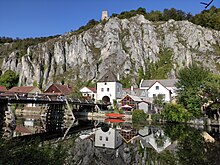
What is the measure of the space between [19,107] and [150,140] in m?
46.8

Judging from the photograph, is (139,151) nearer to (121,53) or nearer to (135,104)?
(135,104)

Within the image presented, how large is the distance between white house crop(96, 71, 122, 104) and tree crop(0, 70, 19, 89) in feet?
141

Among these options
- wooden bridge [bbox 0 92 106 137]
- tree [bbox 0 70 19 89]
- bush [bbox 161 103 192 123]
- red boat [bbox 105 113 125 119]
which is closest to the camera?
wooden bridge [bbox 0 92 106 137]

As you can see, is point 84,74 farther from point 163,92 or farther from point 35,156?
point 35,156

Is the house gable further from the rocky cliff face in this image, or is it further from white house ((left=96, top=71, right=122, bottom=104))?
the rocky cliff face

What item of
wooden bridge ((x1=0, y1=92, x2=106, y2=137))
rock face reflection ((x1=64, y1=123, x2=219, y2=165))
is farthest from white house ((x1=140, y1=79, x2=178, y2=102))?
rock face reflection ((x1=64, y1=123, x2=219, y2=165))

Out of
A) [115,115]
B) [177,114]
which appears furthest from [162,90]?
[177,114]

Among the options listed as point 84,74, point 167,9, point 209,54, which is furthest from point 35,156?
point 167,9

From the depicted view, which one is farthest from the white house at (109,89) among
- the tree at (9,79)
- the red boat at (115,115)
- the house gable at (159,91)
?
the tree at (9,79)

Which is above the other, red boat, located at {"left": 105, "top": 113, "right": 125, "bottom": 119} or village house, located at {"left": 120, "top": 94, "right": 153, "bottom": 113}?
village house, located at {"left": 120, "top": 94, "right": 153, "bottom": 113}

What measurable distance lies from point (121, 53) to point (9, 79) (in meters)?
44.8

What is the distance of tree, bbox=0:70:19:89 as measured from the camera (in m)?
93.7

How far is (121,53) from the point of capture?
94.4 meters

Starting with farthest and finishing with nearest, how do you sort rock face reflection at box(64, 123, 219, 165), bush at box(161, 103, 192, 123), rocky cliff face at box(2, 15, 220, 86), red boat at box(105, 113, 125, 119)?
rocky cliff face at box(2, 15, 220, 86), red boat at box(105, 113, 125, 119), bush at box(161, 103, 192, 123), rock face reflection at box(64, 123, 219, 165)
